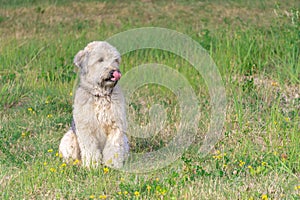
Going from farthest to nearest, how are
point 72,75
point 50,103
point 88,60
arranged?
point 72,75
point 50,103
point 88,60

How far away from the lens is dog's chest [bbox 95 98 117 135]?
6.68 meters

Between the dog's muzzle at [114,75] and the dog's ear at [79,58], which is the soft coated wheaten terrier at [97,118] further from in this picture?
the dog's muzzle at [114,75]

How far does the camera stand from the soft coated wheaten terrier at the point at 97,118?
6625 millimetres

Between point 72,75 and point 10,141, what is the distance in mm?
2678

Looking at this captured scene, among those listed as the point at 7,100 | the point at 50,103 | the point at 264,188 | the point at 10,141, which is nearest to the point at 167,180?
the point at 264,188

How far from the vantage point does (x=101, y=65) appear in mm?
6465

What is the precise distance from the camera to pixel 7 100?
9.32 m

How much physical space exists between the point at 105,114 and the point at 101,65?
0.57m

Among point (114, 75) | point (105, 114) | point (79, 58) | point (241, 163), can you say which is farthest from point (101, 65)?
point (241, 163)

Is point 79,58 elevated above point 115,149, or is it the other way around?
→ point 79,58

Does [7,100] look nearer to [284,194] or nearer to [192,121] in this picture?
[192,121]

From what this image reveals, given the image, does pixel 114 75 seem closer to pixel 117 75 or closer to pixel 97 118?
A: pixel 117 75

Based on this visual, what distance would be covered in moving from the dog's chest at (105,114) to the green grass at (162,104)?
1.71ft

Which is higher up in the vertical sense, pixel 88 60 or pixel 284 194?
pixel 88 60
